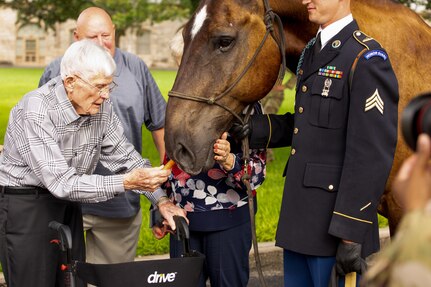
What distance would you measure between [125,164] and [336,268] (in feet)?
4.25

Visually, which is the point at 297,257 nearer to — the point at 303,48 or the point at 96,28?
the point at 303,48

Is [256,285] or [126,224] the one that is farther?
[256,285]

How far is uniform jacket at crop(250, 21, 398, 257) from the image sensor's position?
11.0 ft

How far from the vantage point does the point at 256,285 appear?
6.61m

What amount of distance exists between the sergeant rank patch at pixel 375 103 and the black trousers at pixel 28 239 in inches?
58.4

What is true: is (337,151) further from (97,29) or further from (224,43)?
(97,29)

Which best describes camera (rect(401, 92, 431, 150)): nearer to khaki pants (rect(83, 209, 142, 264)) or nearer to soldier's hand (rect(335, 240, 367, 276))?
soldier's hand (rect(335, 240, 367, 276))

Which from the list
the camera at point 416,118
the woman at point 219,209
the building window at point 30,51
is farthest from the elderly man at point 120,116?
the building window at point 30,51

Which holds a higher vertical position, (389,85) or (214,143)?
(389,85)

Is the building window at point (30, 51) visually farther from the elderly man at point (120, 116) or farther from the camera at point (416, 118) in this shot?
the camera at point (416, 118)

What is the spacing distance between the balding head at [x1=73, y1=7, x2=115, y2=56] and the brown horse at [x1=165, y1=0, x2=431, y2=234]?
1.46 m

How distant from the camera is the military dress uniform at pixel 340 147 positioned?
334cm

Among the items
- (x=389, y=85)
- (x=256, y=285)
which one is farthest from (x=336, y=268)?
(x=256, y=285)

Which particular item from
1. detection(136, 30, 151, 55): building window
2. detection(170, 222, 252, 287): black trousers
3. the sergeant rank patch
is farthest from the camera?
detection(136, 30, 151, 55): building window
